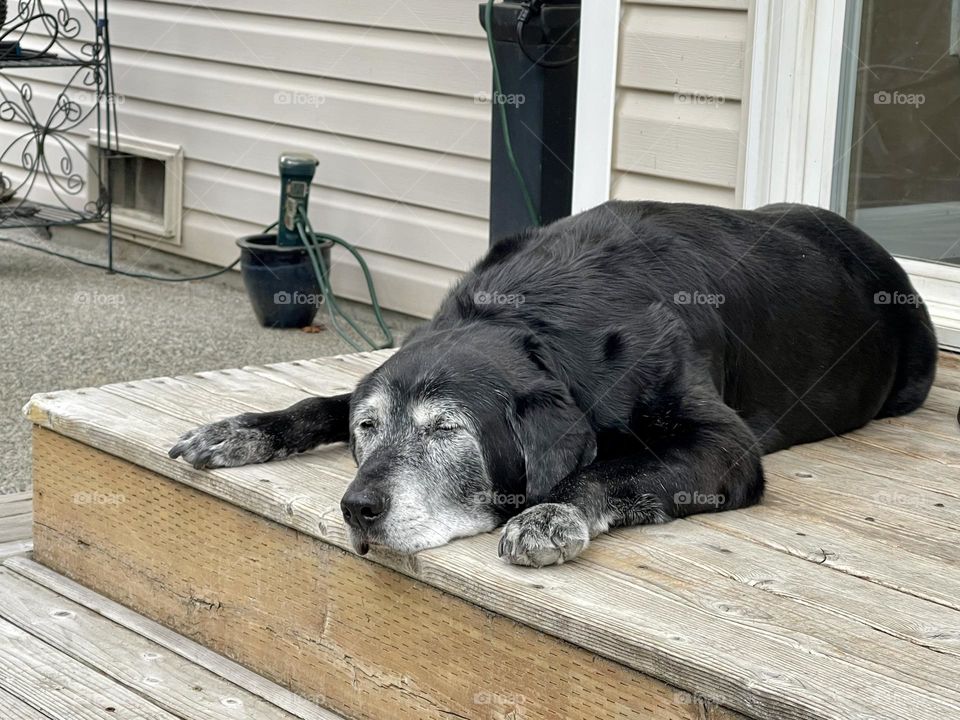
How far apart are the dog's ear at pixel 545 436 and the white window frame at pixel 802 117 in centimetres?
184

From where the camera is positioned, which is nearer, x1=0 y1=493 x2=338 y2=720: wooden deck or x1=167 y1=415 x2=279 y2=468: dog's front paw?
x1=0 y1=493 x2=338 y2=720: wooden deck

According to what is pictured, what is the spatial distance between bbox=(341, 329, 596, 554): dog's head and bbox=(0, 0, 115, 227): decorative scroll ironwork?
5567mm

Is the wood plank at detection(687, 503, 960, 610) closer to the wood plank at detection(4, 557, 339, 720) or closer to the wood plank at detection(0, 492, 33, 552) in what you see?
the wood plank at detection(4, 557, 339, 720)

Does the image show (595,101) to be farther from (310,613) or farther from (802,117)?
(310,613)

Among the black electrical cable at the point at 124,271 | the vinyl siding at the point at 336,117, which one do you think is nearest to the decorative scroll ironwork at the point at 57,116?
the black electrical cable at the point at 124,271

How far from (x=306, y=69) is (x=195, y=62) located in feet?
3.45

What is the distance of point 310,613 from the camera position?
2.63 m

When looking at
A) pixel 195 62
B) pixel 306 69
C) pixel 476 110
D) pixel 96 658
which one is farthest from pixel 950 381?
pixel 195 62

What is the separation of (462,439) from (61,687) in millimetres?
1028

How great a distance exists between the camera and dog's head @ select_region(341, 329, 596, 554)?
7.68 ft

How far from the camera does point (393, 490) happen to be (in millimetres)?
2299

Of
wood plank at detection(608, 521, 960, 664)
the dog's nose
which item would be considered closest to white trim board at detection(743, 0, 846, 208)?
wood plank at detection(608, 521, 960, 664)

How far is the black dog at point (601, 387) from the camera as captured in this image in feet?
7.86

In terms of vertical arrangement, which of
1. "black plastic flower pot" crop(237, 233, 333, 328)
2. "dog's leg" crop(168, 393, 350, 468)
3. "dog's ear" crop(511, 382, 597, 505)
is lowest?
"black plastic flower pot" crop(237, 233, 333, 328)
